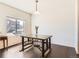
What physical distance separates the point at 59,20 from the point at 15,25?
2827 mm

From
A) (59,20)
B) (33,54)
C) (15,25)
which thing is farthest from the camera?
(15,25)

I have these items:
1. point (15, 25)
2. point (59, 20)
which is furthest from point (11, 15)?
point (59, 20)

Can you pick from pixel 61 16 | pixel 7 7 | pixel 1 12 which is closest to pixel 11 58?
pixel 1 12

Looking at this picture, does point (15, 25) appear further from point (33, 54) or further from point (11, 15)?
point (33, 54)

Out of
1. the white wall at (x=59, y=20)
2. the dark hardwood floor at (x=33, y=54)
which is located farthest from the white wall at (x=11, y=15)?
the dark hardwood floor at (x=33, y=54)

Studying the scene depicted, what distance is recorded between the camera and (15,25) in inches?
227

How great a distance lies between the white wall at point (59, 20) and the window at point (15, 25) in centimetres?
143

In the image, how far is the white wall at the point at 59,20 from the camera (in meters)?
4.64

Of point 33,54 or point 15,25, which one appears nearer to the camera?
point 33,54

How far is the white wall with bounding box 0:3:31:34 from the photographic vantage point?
15.4ft

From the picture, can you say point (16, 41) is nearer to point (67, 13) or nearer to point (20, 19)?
point (20, 19)

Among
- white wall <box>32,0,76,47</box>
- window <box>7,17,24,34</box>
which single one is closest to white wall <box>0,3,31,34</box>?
window <box>7,17,24,34</box>

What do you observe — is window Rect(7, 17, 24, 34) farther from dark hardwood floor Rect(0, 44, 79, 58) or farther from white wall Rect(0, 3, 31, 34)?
dark hardwood floor Rect(0, 44, 79, 58)

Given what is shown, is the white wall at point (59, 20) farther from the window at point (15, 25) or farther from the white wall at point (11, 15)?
the window at point (15, 25)
